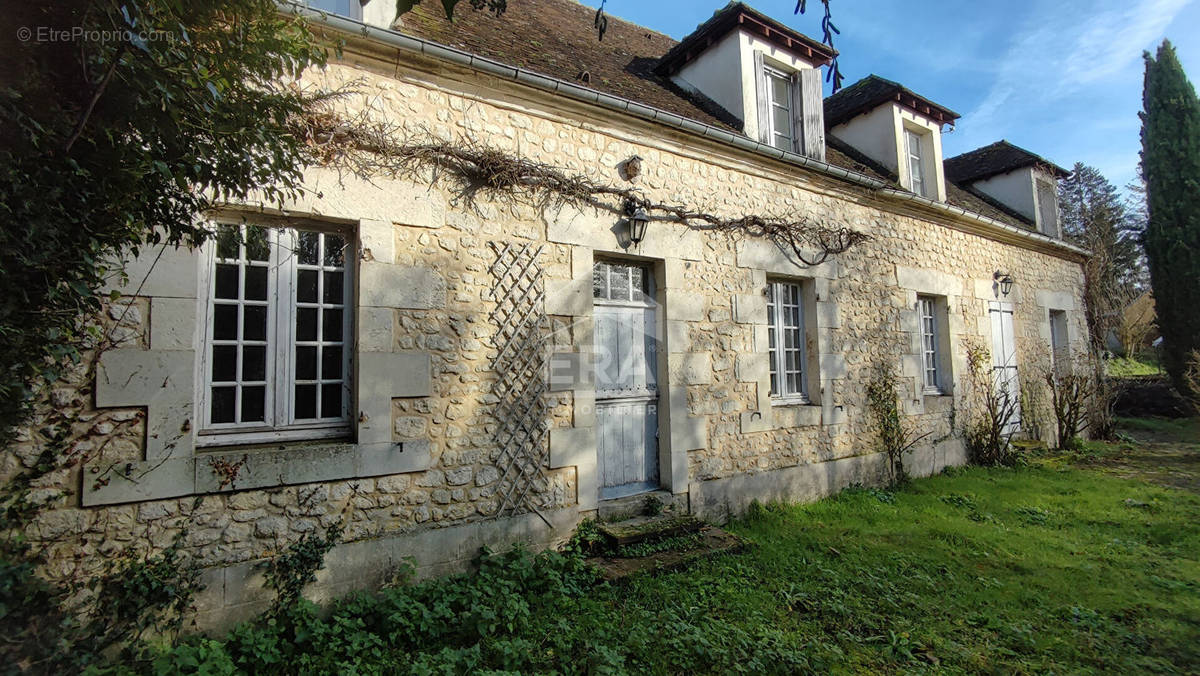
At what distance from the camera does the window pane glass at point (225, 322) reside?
3.40 meters

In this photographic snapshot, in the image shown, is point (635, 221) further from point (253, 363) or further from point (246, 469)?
point (246, 469)

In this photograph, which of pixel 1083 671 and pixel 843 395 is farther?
pixel 843 395

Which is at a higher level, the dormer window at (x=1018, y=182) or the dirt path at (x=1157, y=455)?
the dormer window at (x=1018, y=182)

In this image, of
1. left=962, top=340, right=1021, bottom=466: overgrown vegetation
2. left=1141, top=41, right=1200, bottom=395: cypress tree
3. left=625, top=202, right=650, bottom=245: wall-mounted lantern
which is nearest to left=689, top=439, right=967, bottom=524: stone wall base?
left=962, top=340, right=1021, bottom=466: overgrown vegetation

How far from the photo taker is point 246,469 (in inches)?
126

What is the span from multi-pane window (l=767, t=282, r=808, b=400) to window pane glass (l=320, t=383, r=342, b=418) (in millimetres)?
4411

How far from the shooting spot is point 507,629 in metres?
3.24

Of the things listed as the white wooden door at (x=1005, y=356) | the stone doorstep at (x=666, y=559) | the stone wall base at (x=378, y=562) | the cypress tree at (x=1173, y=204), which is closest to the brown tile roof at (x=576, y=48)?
the white wooden door at (x=1005, y=356)

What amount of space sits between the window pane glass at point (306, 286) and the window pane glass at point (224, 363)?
0.51 m

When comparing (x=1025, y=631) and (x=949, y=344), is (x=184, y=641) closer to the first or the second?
(x=1025, y=631)

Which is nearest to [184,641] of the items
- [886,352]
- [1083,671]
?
[1083,671]

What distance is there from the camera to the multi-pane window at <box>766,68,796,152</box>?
21.4ft

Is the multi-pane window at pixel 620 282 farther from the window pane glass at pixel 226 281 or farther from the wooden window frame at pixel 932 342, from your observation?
the wooden window frame at pixel 932 342

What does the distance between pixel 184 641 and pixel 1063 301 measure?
43.8 ft
